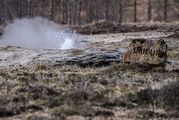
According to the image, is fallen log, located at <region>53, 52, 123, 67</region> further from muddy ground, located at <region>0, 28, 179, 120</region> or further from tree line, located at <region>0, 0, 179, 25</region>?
tree line, located at <region>0, 0, 179, 25</region>

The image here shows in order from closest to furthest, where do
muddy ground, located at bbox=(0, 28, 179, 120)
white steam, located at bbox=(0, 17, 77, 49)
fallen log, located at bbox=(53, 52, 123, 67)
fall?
muddy ground, located at bbox=(0, 28, 179, 120), fallen log, located at bbox=(53, 52, 123, 67), white steam, located at bbox=(0, 17, 77, 49)

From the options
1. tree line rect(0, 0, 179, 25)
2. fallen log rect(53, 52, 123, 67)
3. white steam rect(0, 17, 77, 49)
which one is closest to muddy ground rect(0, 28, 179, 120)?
fallen log rect(53, 52, 123, 67)

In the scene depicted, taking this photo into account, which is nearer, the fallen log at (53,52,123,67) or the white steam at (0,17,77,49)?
the fallen log at (53,52,123,67)

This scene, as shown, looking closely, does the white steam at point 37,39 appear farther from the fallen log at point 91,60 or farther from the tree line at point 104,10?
the tree line at point 104,10

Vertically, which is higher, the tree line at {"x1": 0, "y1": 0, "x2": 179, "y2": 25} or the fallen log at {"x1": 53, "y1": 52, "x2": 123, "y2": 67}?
the tree line at {"x1": 0, "y1": 0, "x2": 179, "y2": 25}

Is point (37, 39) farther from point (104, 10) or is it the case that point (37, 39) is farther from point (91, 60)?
point (104, 10)

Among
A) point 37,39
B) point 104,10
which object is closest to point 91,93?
point 37,39

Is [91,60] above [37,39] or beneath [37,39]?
beneath

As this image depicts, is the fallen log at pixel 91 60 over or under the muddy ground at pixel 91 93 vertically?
over

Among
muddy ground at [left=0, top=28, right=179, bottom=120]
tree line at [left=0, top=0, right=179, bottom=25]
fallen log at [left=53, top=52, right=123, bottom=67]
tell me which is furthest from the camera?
tree line at [left=0, top=0, right=179, bottom=25]

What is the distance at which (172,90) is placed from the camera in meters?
12.2

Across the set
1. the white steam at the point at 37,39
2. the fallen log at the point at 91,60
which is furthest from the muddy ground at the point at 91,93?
the white steam at the point at 37,39

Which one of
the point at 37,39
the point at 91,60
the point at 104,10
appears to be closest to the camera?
the point at 91,60

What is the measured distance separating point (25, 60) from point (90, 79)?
6.92 meters
